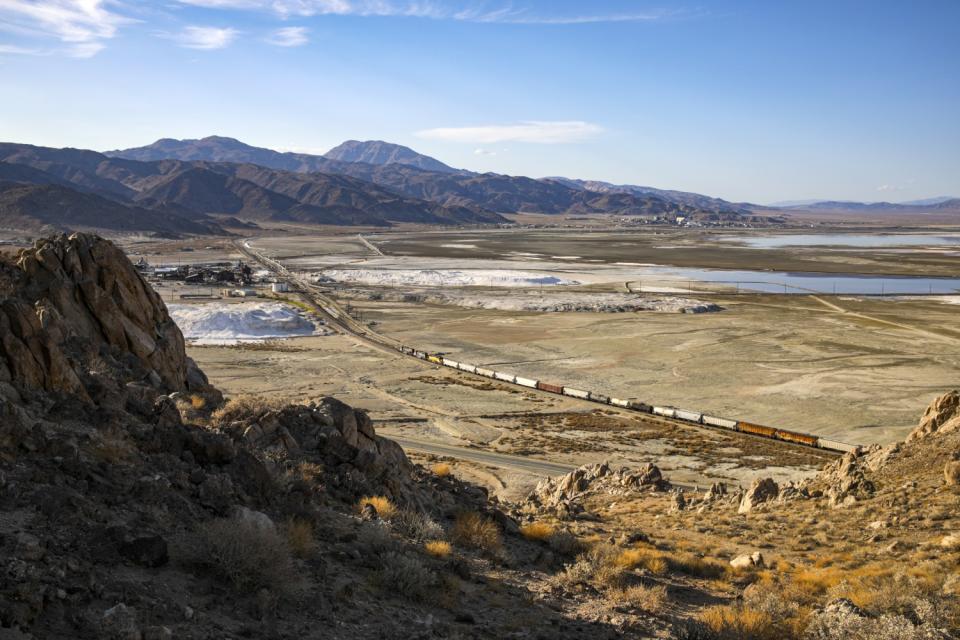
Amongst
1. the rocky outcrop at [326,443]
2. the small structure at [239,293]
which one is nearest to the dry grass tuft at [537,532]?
the rocky outcrop at [326,443]

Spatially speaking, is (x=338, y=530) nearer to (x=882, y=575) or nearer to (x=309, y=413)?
(x=309, y=413)

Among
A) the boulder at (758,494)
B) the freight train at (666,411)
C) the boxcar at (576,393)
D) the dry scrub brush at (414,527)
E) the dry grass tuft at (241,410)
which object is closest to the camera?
the dry scrub brush at (414,527)

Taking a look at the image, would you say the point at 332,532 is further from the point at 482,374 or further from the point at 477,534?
the point at 482,374

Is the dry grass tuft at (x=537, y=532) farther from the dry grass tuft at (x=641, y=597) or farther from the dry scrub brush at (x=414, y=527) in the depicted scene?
the dry grass tuft at (x=641, y=597)

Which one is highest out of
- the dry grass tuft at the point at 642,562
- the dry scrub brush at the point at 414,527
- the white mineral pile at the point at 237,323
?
the dry scrub brush at the point at 414,527

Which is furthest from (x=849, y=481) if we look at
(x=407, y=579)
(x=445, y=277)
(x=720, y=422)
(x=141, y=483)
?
(x=445, y=277)

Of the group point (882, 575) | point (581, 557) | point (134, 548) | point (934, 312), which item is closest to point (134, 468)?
point (134, 548)
